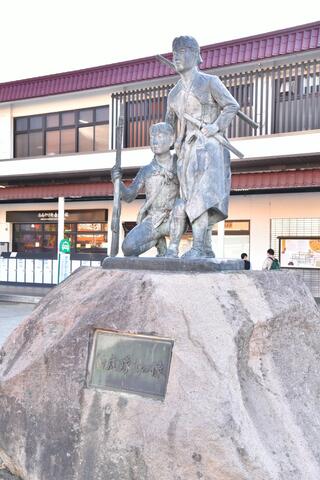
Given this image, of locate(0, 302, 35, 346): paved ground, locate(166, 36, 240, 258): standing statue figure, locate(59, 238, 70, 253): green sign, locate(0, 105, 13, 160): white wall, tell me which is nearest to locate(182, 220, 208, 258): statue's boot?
locate(166, 36, 240, 258): standing statue figure

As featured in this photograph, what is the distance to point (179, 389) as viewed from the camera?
3352 millimetres

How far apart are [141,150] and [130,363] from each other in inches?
477

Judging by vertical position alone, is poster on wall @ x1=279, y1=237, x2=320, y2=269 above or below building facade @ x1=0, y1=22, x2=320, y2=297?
below

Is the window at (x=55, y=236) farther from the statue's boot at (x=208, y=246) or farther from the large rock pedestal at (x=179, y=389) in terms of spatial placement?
the large rock pedestal at (x=179, y=389)

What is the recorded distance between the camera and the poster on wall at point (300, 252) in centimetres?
1504

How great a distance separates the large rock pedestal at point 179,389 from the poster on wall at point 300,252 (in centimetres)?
1118

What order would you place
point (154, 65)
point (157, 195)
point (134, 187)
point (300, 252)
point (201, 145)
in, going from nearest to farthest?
point (201, 145) < point (157, 195) < point (134, 187) < point (300, 252) < point (154, 65)

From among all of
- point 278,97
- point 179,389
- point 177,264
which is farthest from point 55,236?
point 179,389

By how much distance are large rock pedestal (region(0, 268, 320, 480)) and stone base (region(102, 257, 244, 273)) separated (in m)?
0.22

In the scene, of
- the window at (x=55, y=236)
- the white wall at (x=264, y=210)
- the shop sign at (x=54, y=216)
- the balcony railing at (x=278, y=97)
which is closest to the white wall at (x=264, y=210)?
the white wall at (x=264, y=210)

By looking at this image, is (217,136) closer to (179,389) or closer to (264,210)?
(179,389)

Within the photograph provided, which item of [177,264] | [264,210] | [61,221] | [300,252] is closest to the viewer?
[177,264]

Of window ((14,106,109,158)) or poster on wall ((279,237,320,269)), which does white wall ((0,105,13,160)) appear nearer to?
window ((14,106,109,158))

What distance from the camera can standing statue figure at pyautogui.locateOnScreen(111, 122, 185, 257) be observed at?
15.8ft
